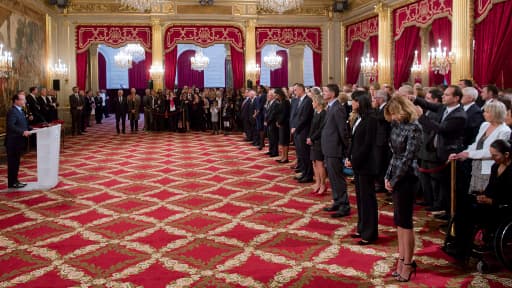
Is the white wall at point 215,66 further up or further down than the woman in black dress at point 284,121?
further up

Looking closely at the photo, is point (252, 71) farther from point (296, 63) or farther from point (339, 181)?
point (339, 181)

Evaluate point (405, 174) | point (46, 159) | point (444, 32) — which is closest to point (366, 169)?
point (405, 174)

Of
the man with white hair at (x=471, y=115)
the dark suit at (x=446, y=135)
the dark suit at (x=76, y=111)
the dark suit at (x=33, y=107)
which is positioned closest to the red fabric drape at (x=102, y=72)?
the dark suit at (x=76, y=111)

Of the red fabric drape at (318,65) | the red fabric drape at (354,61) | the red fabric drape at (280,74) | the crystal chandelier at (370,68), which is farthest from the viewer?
the red fabric drape at (280,74)

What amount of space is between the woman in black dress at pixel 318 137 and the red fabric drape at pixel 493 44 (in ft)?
13.1

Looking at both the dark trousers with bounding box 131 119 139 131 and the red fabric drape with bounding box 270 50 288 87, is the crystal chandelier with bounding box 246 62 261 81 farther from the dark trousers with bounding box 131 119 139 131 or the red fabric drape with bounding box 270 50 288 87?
the red fabric drape with bounding box 270 50 288 87

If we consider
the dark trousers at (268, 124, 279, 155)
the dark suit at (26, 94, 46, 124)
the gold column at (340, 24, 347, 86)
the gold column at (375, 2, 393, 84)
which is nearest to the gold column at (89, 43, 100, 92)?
the dark suit at (26, 94, 46, 124)

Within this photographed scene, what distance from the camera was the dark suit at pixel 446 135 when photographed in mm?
5293

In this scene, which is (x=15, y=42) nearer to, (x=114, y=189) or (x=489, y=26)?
(x=114, y=189)

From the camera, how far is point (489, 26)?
922cm

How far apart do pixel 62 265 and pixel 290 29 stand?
13.9 meters

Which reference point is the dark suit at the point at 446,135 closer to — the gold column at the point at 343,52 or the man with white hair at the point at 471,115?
the man with white hair at the point at 471,115

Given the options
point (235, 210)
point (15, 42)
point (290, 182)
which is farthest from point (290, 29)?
point (235, 210)

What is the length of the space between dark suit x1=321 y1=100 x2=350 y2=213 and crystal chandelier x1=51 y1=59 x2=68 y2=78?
11728 millimetres
